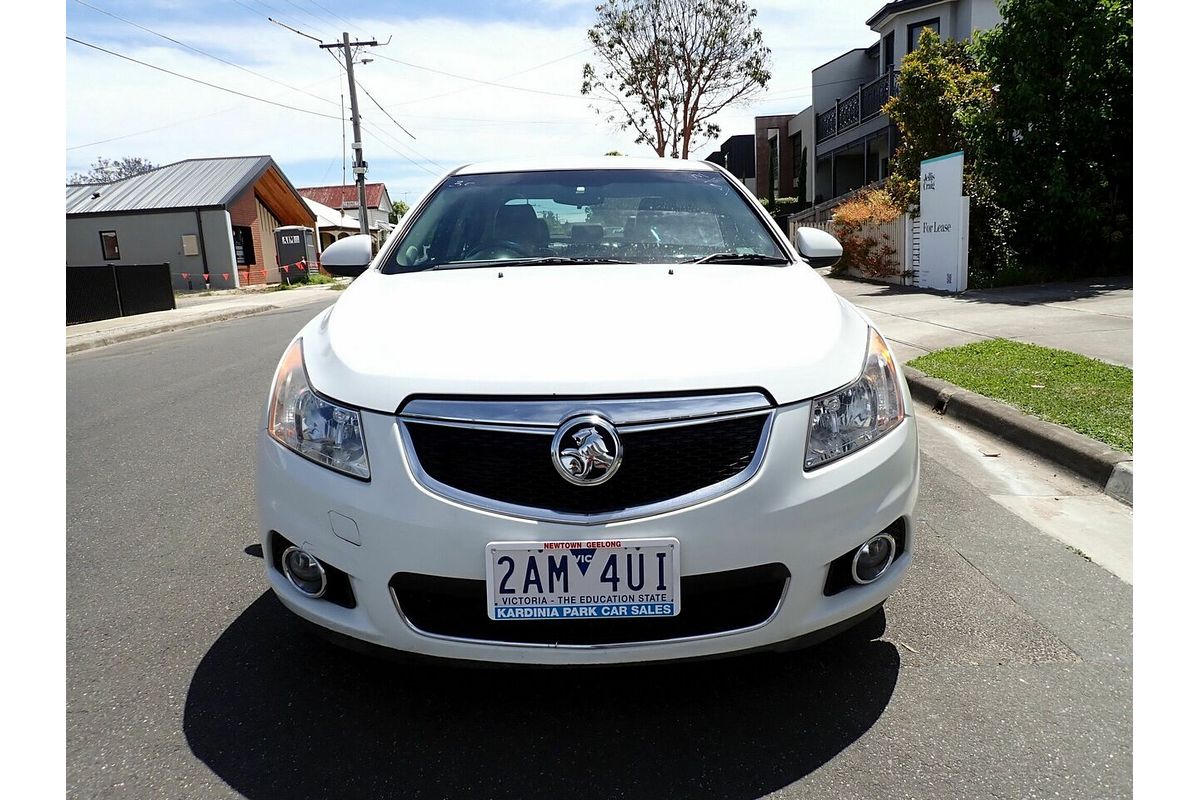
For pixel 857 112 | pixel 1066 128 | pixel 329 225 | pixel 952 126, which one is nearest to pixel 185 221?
pixel 329 225

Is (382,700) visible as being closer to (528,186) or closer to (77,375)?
(528,186)

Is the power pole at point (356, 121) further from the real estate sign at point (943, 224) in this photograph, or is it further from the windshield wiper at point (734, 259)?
the windshield wiper at point (734, 259)

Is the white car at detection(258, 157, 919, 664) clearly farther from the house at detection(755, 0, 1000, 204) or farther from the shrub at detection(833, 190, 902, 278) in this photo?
the house at detection(755, 0, 1000, 204)

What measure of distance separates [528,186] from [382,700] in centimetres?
231

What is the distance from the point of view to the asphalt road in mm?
2125

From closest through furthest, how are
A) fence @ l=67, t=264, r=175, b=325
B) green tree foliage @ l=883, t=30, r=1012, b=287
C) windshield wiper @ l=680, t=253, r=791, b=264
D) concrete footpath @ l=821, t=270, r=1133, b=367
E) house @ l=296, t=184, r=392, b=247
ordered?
windshield wiper @ l=680, t=253, r=791, b=264 < concrete footpath @ l=821, t=270, r=1133, b=367 < green tree foliage @ l=883, t=30, r=1012, b=287 < fence @ l=67, t=264, r=175, b=325 < house @ l=296, t=184, r=392, b=247

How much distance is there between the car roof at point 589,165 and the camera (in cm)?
409

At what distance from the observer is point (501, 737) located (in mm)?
2301

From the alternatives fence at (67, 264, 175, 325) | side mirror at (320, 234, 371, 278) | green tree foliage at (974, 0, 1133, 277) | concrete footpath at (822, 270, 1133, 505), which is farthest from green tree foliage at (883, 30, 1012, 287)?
fence at (67, 264, 175, 325)

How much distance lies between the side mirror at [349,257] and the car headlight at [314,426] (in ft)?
4.03

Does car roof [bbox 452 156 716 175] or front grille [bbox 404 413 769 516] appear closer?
front grille [bbox 404 413 769 516]

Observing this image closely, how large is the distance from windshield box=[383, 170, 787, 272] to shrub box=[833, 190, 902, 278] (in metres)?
11.8

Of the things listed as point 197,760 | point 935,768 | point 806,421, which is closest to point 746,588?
point 806,421

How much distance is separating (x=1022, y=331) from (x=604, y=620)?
302 inches
